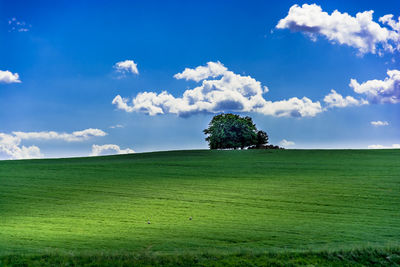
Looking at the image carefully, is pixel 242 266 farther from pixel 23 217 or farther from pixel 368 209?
pixel 23 217

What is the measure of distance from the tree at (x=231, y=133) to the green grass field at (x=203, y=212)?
27049mm

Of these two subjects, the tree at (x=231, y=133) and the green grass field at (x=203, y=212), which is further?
the tree at (x=231, y=133)

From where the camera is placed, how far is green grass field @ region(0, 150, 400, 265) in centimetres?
1122

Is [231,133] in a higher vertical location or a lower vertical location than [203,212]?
higher

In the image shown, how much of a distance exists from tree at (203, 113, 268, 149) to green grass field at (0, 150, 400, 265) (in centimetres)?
2705

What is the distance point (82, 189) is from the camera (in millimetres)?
25203

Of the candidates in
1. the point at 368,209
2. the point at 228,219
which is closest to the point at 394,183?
the point at 368,209

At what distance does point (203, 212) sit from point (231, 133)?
146 ft

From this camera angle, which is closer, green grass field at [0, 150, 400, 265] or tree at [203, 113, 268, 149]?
green grass field at [0, 150, 400, 265]

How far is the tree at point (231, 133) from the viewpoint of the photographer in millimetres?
61688

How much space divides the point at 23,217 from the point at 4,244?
5455 mm

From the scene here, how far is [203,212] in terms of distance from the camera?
17.3 m

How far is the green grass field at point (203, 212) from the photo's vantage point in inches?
442

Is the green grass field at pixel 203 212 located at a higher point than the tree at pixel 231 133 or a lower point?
lower
